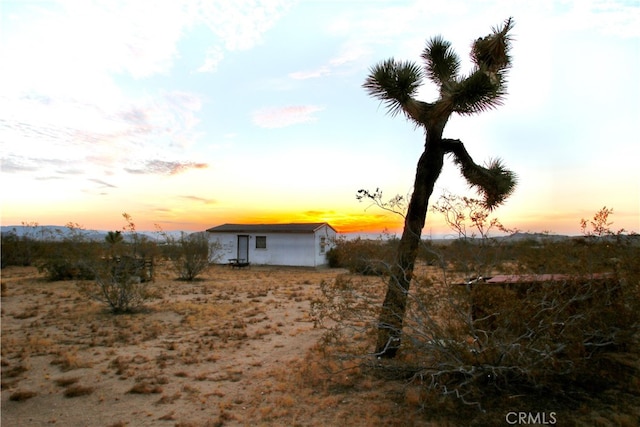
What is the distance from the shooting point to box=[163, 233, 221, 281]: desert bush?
1858cm

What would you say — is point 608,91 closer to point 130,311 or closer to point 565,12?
point 565,12

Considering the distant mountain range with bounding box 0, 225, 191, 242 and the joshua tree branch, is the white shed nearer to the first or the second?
the distant mountain range with bounding box 0, 225, 191, 242

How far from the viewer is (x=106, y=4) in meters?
8.51

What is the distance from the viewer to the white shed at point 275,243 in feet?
81.2

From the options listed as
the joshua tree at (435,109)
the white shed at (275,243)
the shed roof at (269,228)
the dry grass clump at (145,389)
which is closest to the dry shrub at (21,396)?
the dry grass clump at (145,389)

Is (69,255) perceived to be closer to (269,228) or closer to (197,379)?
(269,228)

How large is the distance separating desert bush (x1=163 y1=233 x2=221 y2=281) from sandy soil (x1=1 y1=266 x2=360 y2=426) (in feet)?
19.7

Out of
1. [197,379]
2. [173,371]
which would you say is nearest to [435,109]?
[197,379]

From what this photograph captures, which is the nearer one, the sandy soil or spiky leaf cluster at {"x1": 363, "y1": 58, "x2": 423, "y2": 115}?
the sandy soil

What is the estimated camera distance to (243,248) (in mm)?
26734

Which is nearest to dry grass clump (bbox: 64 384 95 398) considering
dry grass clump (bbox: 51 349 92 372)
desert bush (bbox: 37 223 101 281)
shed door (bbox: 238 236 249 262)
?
dry grass clump (bbox: 51 349 92 372)

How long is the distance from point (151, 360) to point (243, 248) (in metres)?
20.3

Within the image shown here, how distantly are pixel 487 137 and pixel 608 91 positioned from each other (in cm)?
299

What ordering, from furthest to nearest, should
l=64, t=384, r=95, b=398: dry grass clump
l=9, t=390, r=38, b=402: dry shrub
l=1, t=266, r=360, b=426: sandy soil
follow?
l=64, t=384, r=95, b=398: dry grass clump → l=9, t=390, r=38, b=402: dry shrub → l=1, t=266, r=360, b=426: sandy soil
